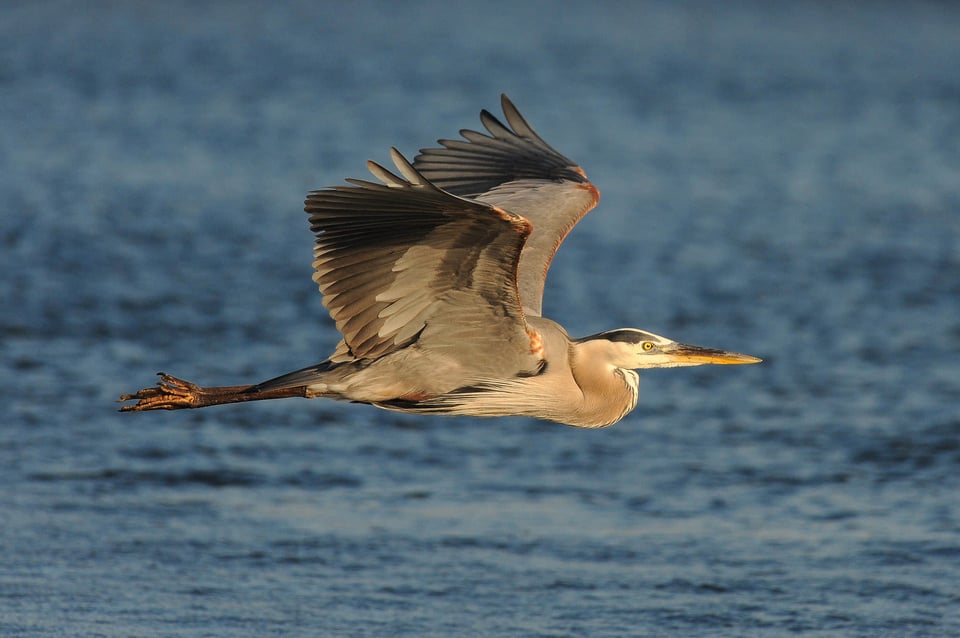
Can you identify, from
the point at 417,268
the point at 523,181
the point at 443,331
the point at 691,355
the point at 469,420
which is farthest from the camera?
the point at 469,420

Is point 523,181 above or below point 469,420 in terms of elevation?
above

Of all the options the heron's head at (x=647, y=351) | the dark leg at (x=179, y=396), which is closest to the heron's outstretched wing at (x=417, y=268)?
the heron's head at (x=647, y=351)

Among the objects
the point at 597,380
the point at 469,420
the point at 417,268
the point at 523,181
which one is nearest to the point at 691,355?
the point at 597,380

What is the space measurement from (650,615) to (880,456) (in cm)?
312

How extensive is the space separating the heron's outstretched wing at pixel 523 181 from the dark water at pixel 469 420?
1.74m

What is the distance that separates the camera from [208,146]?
1772 centimetres

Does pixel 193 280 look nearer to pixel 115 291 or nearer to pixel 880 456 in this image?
pixel 115 291

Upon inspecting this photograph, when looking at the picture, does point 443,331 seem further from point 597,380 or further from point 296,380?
point 597,380

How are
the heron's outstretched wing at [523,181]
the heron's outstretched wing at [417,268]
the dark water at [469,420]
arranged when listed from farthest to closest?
1. the dark water at [469,420]
2. the heron's outstretched wing at [523,181]
3. the heron's outstretched wing at [417,268]

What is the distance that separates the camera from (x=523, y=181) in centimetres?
829

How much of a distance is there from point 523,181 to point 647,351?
1650 mm

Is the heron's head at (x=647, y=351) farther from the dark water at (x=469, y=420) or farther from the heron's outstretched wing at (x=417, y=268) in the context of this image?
the dark water at (x=469, y=420)

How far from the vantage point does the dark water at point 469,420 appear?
314 inches

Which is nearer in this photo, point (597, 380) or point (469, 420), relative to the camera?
point (597, 380)
